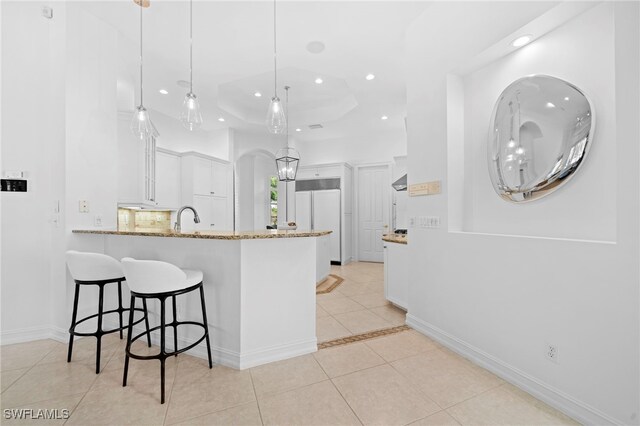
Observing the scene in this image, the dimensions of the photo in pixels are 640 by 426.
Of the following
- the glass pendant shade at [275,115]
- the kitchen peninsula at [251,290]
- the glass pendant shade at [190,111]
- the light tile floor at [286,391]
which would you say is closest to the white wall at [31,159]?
the light tile floor at [286,391]

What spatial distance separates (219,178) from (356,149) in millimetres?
3357

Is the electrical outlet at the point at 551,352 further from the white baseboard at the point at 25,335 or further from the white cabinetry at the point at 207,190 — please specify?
the white cabinetry at the point at 207,190

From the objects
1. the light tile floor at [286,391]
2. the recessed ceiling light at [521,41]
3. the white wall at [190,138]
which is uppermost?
the white wall at [190,138]

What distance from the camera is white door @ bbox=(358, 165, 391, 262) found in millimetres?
6438

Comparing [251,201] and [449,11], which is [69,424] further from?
[251,201]

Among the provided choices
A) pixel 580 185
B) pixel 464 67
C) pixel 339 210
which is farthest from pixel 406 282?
pixel 339 210

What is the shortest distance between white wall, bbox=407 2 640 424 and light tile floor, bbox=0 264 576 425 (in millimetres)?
222

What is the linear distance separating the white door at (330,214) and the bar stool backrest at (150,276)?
470 centimetres

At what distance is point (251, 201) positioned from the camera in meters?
7.46

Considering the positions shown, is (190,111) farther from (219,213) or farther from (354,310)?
(219,213)

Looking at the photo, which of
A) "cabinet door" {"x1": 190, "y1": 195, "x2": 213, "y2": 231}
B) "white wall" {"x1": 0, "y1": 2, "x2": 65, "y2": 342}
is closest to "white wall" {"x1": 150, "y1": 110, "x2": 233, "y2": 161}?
"cabinet door" {"x1": 190, "y1": 195, "x2": 213, "y2": 231}

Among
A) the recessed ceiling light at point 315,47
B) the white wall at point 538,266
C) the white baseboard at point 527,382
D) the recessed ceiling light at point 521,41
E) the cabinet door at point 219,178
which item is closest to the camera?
the white wall at point 538,266

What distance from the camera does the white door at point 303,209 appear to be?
6.62m

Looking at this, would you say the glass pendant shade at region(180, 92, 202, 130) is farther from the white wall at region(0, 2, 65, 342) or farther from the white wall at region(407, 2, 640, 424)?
the white wall at region(407, 2, 640, 424)
